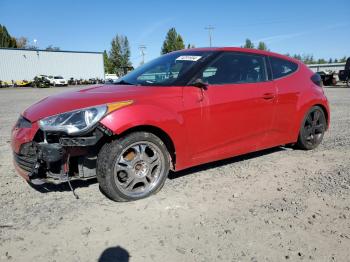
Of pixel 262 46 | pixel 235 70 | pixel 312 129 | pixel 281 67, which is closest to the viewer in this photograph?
pixel 235 70

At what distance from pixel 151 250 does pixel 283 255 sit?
985 millimetres

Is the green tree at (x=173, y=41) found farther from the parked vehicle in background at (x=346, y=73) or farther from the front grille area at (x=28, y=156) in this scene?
the front grille area at (x=28, y=156)

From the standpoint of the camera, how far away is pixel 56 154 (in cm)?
315

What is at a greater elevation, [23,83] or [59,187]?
[23,83]

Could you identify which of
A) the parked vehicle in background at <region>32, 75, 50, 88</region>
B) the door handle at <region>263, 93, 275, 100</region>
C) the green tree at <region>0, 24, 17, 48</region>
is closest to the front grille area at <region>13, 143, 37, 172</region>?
the door handle at <region>263, 93, 275, 100</region>

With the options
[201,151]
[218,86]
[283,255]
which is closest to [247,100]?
[218,86]

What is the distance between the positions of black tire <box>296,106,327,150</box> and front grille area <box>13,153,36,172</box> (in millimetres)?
3801

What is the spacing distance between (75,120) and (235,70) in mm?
2161

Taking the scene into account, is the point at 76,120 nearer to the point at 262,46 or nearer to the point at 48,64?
the point at 48,64

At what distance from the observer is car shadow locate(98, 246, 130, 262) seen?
248 centimetres

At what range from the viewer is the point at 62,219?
312 cm

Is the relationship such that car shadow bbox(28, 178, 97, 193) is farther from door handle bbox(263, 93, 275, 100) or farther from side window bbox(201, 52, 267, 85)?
door handle bbox(263, 93, 275, 100)

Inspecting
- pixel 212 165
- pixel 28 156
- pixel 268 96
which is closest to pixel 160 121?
pixel 28 156

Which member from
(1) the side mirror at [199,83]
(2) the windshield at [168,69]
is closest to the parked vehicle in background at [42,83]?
(2) the windshield at [168,69]
